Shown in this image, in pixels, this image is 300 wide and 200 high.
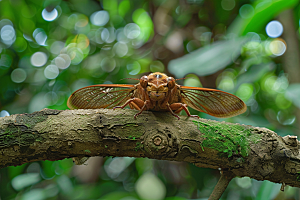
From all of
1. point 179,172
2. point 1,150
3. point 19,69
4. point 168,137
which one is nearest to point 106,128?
point 168,137

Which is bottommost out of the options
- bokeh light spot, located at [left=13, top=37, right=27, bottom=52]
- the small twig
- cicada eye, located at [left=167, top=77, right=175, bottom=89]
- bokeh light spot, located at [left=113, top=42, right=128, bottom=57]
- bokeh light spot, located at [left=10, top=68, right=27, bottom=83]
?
the small twig

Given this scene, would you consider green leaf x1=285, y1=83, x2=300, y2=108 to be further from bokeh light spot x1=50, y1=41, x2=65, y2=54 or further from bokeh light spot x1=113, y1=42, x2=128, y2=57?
bokeh light spot x1=50, y1=41, x2=65, y2=54

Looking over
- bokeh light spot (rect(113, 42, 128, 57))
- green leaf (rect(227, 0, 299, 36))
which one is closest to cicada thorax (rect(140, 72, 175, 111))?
green leaf (rect(227, 0, 299, 36))

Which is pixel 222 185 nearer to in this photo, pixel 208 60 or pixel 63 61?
pixel 208 60

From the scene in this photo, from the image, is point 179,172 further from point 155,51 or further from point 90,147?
point 90,147

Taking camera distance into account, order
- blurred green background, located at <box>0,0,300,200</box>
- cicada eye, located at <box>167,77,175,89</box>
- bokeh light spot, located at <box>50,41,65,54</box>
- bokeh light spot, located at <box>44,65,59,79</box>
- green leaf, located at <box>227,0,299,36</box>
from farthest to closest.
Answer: bokeh light spot, located at <box>50,41,65,54</box>, bokeh light spot, located at <box>44,65,59,79</box>, blurred green background, located at <box>0,0,300,200</box>, green leaf, located at <box>227,0,299,36</box>, cicada eye, located at <box>167,77,175,89</box>

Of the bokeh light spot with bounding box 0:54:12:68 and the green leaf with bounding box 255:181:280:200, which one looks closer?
the green leaf with bounding box 255:181:280:200
